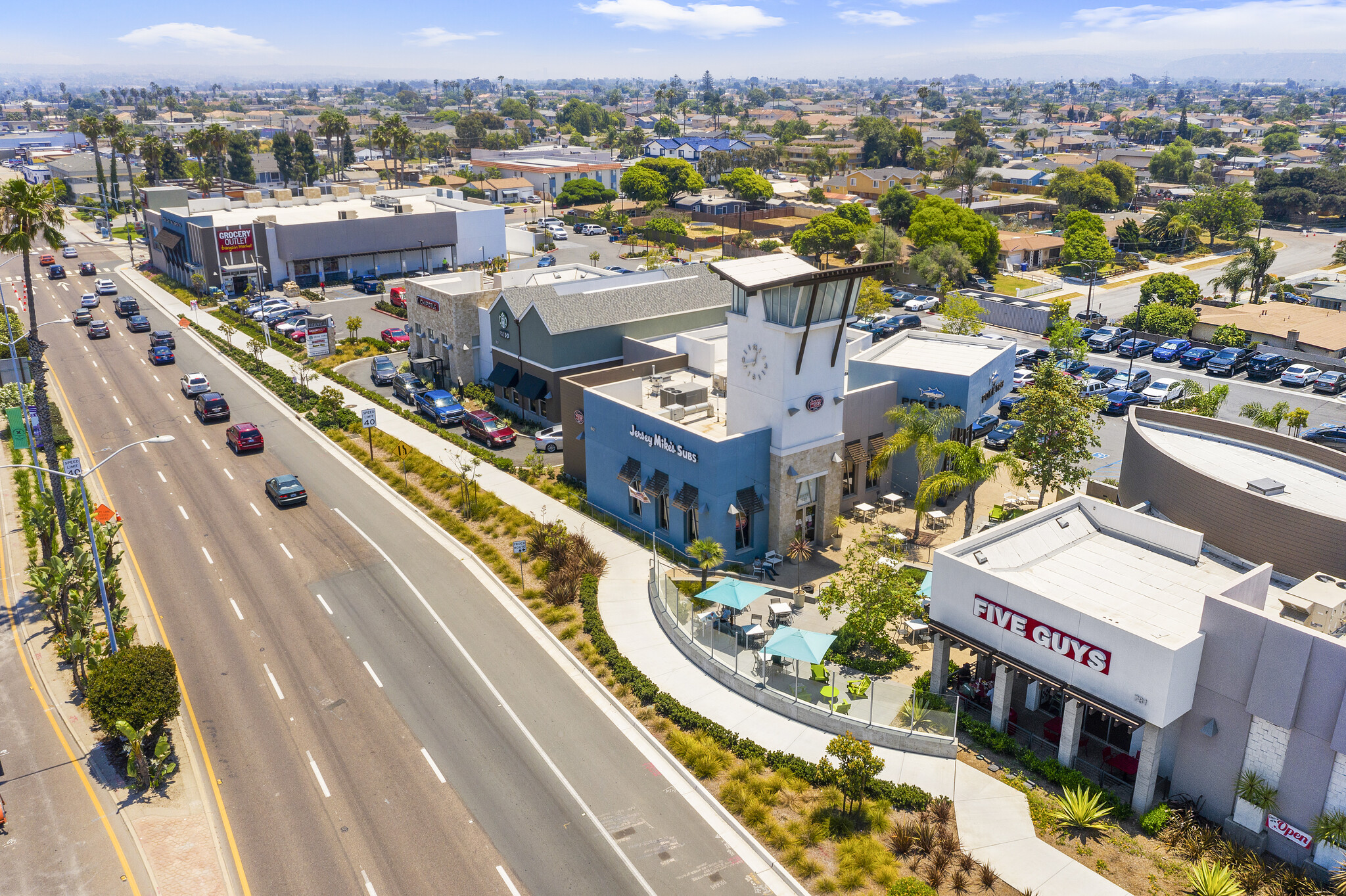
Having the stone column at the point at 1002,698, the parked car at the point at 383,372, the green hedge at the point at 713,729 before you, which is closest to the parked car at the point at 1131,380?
the stone column at the point at 1002,698

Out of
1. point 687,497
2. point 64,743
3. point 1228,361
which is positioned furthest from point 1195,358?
point 64,743

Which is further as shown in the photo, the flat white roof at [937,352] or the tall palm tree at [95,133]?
the tall palm tree at [95,133]

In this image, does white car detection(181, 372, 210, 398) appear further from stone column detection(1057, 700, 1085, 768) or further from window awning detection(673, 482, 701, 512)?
stone column detection(1057, 700, 1085, 768)

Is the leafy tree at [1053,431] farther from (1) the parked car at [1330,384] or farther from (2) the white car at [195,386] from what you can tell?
(2) the white car at [195,386]

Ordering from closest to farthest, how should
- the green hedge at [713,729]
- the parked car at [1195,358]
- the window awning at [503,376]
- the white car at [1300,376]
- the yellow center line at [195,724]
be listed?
the yellow center line at [195,724], the green hedge at [713,729], the window awning at [503,376], the white car at [1300,376], the parked car at [1195,358]

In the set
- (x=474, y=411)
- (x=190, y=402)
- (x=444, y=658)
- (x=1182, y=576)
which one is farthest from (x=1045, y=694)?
(x=190, y=402)

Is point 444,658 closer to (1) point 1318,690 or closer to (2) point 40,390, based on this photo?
(2) point 40,390

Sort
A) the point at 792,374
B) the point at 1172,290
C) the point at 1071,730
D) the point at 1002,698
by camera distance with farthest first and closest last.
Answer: the point at 1172,290, the point at 792,374, the point at 1002,698, the point at 1071,730

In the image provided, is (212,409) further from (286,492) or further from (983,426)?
(983,426)
